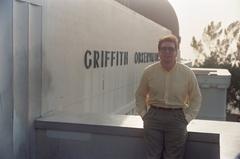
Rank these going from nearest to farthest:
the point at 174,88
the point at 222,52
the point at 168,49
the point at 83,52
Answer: the point at 168,49 → the point at 174,88 → the point at 83,52 → the point at 222,52

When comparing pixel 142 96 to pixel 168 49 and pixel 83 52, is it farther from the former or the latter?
pixel 83 52

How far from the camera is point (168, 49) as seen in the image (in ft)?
13.1

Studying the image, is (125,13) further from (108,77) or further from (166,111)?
(166,111)

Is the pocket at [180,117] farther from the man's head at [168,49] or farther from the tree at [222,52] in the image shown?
the tree at [222,52]

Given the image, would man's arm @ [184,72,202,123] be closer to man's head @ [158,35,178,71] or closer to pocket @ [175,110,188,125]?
pocket @ [175,110,188,125]

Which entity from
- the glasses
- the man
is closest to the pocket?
the man

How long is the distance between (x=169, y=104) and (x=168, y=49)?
0.53 m

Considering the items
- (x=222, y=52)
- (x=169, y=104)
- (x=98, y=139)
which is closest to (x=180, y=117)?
(x=169, y=104)

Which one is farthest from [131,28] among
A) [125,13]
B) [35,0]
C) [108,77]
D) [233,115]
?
[233,115]

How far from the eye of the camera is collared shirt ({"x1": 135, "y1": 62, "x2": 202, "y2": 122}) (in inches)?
161

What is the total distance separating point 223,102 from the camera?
15.0 metres

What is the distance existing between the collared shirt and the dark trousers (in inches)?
3.1

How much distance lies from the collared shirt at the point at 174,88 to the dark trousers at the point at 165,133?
8cm

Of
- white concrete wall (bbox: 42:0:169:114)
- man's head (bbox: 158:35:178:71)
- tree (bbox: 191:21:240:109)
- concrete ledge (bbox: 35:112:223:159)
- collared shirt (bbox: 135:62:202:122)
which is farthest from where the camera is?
tree (bbox: 191:21:240:109)
